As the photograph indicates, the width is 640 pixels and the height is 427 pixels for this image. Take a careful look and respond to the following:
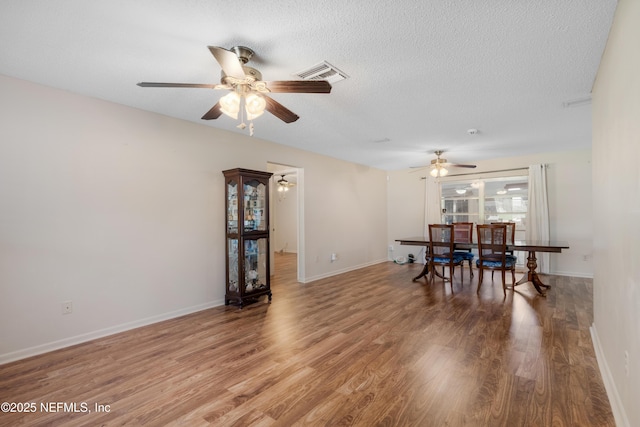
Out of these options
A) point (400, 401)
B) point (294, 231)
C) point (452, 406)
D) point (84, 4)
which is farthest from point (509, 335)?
point (294, 231)

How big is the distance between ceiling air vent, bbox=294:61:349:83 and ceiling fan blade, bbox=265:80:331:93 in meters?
0.47

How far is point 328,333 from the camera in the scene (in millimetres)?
2961

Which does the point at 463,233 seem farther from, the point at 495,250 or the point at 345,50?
the point at 345,50

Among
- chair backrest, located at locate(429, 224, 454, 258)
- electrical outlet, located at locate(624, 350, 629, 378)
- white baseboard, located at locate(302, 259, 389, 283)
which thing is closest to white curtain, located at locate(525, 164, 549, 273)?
chair backrest, located at locate(429, 224, 454, 258)

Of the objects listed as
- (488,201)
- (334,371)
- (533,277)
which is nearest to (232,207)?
(334,371)

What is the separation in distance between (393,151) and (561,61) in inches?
127

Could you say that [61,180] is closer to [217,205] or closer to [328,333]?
[217,205]

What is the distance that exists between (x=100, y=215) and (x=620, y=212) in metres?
4.28

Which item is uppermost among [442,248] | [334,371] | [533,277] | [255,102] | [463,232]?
[255,102]

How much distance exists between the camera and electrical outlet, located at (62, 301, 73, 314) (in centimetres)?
275

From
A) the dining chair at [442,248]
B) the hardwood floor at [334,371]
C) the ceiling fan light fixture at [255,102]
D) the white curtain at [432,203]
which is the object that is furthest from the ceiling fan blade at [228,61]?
the white curtain at [432,203]

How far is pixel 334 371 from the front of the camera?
223cm

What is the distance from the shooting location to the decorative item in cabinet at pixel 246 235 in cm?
385

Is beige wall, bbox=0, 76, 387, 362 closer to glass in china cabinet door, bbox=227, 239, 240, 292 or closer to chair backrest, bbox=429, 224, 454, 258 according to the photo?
glass in china cabinet door, bbox=227, 239, 240, 292
